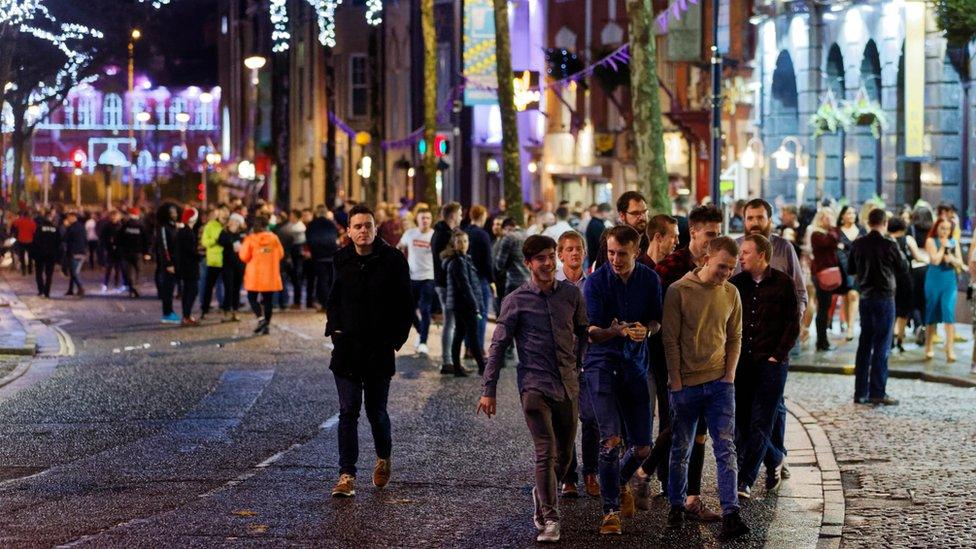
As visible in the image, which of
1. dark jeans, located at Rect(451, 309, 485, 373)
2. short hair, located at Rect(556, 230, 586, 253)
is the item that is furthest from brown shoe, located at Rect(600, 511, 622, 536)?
dark jeans, located at Rect(451, 309, 485, 373)

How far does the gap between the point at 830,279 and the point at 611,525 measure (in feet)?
40.2

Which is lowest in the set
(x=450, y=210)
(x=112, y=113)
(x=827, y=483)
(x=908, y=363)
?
(x=827, y=483)

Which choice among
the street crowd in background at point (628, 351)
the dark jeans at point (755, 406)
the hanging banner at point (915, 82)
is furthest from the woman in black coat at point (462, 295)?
the hanging banner at point (915, 82)

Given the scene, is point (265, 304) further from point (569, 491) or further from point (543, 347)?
point (543, 347)

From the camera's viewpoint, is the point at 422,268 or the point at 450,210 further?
the point at 422,268

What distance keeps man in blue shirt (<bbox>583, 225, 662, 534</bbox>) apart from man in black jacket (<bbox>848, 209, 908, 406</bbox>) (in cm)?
621

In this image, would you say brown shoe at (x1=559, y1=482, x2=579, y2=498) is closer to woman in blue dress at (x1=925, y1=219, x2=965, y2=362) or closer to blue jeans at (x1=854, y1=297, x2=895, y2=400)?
blue jeans at (x1=854, y1=297, x2=895, y2=400)

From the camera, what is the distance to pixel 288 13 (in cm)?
7219

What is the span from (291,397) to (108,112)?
453 ft

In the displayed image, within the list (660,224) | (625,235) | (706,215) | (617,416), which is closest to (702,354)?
(617,416)

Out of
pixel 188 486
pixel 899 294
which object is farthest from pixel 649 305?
pixel 899 294

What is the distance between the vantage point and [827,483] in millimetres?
11492

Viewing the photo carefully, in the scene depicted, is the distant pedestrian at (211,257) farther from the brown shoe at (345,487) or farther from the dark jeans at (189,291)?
the brown shoe at (345,487)

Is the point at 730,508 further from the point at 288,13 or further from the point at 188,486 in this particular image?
the point at 288,13
